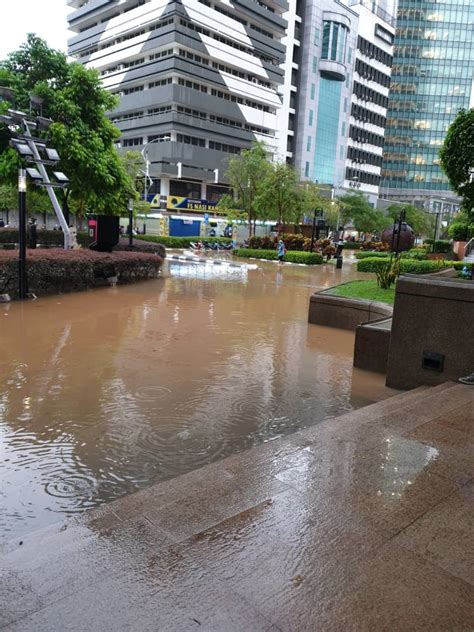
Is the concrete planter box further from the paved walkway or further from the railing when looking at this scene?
the railing

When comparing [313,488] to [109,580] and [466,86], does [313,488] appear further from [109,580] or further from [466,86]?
[466,86]

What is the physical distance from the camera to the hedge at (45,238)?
3044 centimetres

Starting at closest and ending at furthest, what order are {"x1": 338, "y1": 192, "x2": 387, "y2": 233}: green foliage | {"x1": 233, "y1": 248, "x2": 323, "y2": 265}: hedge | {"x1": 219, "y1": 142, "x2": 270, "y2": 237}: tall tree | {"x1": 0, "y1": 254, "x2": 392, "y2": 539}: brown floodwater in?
1. {"x1": 0, "y1": 254, "x2": 392, "y2": 539}: brown floodwater
2. {"x1": 233, "y1": 248, "x2": 323, "y2": 265}: hedge
3. {"x1": 219, "y1": 142, "x2": 270, "y2": 237}: tall tree
4. {"x1": 338, "y1": 192, "x2": 387, "y2": 233}: green foliage

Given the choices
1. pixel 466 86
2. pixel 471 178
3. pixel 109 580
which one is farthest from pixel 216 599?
A: pixel 466 86

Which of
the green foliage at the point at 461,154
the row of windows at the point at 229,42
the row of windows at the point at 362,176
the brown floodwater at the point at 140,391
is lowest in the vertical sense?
the brown floodwater at the point at 140,391

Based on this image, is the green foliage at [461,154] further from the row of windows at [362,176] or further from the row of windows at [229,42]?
the row of windows at [362,176]

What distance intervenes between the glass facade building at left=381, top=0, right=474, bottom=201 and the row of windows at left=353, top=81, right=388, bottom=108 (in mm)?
12463

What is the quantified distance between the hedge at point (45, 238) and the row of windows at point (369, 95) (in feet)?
258

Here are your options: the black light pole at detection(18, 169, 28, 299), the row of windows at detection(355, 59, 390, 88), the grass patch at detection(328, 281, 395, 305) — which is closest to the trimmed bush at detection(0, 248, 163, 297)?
the black light pole at detection(18, 169, 28, 299)

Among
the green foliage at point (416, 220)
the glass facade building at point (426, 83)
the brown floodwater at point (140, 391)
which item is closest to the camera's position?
the brown floodwater at point (140, 391)

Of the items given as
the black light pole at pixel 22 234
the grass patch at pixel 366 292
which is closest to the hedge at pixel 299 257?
the grass patch at pixel 366 292

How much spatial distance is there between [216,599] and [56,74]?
2173 cm

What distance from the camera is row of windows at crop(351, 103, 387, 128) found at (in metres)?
94.8

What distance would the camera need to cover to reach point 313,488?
10.4 ft
